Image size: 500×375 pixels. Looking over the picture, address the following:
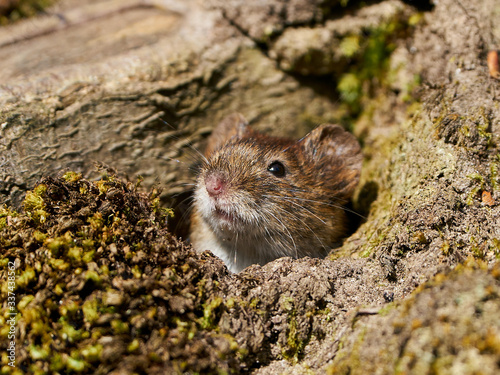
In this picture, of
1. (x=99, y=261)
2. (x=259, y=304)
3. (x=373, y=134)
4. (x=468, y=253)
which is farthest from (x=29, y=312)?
(x=373, y=134)

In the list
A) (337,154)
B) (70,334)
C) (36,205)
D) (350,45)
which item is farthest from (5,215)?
(350,45)

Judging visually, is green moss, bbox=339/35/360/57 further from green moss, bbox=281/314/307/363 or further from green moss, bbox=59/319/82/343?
green moss, bbox=59/319/82/343

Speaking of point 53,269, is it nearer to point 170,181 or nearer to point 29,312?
point 29,312

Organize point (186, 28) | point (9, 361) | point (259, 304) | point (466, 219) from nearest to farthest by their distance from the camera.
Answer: point (9, 361) → point (259, 304) → point (466, 219) → point (186, 28)

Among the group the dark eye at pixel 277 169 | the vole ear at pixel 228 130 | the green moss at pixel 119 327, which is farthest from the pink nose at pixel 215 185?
the green moss at pixel 119 327

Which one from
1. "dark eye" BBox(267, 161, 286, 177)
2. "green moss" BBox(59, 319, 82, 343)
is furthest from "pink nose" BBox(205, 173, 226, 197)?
"green moss" BBox(59, 319, 82, 343)

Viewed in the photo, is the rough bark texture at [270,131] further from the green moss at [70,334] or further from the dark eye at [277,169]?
the dark eye at [277,169]

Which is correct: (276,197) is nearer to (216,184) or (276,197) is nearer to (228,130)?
(216,184)
